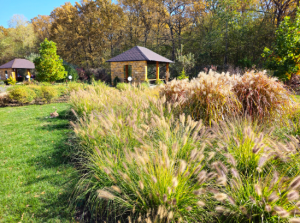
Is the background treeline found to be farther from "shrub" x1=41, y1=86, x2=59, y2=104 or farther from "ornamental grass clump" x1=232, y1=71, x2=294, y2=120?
"ornamental grass clump" x1=232, y1=71, x2=294, y2=120

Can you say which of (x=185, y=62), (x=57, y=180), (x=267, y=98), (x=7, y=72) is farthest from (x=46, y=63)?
(x=267, y=98)

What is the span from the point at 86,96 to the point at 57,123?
156cm

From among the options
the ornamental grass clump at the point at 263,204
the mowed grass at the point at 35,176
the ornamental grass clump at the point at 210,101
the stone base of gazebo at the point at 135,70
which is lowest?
the mowed grass at the point at 35,176

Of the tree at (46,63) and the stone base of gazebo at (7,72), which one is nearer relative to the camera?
the tree at (46,63)

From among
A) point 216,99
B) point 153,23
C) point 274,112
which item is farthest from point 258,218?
point 153,23

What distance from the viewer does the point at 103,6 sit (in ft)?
87.9

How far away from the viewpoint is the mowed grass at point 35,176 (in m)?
2.20

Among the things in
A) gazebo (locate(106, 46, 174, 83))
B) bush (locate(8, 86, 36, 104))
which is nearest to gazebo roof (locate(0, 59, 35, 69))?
gazebo (locate(106, 46, 174, 83))

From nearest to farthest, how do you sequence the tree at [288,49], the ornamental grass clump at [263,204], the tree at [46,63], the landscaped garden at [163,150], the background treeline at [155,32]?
1. the ornamental grass clump at [263,204]
2. the landscaped garden at [163,150]
3. the tree at [288,49]
4. the tree at [46,63]
5. the background treeline at [155,32]

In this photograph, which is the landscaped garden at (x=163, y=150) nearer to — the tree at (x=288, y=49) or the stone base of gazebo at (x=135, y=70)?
the tree at (x=288, y=49)

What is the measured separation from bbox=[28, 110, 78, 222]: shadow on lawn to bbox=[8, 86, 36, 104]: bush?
21.2 ft

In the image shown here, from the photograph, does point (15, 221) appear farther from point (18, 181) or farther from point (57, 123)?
point (57, 123)

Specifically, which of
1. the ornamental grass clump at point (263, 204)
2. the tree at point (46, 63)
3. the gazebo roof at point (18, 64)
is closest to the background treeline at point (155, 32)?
the gazebo roof at point (18, 64)

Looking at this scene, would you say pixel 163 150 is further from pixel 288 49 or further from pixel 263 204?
pixel 288 49
